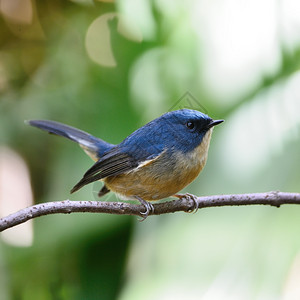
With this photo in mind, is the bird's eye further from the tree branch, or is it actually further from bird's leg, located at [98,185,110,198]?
bird's leg, located at [98,185,110,198]

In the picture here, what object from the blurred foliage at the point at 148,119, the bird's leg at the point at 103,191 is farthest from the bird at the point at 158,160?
the blurred foliage at the point at 148,119

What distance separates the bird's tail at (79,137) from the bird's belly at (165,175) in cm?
48

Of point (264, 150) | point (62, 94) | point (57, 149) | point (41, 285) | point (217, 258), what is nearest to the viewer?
point (217, 258)

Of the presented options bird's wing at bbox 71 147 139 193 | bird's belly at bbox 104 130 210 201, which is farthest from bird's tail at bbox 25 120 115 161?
bird's belly at bbox 104 130 210 201

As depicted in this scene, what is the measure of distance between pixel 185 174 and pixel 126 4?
6.41 ft

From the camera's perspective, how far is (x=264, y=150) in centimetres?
343

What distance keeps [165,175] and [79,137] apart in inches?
33.8

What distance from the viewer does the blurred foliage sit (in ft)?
10.3

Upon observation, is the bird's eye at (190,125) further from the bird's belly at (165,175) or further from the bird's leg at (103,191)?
the bird's leg at (103,191)

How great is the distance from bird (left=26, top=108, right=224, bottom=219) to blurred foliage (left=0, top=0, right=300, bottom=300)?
0.25 m

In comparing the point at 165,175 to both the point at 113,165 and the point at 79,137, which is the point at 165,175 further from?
the point at 79,137

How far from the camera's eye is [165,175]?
9.62 feet

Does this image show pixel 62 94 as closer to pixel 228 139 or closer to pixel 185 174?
pixel 228 139

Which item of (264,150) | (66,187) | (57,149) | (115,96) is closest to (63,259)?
(66,187)
